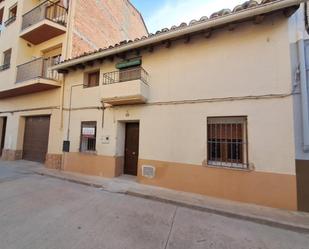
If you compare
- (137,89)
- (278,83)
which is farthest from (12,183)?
(278,83)

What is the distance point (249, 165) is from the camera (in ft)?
15.7

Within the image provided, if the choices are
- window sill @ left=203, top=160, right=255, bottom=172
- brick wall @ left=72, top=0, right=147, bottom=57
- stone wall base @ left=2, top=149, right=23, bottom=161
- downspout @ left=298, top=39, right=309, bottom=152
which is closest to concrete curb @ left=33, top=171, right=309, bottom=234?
window sill @ left=203, top=160, right=255, bottom=172

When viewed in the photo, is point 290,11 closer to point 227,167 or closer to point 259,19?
point 259,19

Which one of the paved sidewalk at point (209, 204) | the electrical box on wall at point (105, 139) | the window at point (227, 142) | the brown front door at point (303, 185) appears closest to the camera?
the paved sidewalk at point (209, 204)

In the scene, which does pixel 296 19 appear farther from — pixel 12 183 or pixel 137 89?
pixel 12 183

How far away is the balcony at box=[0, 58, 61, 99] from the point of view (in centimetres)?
848

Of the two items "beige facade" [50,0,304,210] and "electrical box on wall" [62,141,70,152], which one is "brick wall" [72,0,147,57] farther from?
"electrical box on wall" [62,141,70,152]

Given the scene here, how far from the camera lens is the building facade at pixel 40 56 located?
344 inches

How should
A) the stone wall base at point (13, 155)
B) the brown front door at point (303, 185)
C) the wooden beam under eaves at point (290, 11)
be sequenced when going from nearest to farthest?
the brown front door at point (303, 185) → the wooden beam under eaves at point (290, 11) → the stone wall base at point (13, 155)

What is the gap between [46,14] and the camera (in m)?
9.37

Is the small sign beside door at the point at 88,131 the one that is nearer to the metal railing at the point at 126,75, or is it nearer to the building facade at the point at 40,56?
the building facade at the point at 40,56

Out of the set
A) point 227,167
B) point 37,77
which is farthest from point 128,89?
point 37,77

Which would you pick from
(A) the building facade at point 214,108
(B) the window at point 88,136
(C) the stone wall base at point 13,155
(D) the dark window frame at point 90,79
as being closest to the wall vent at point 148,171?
(A) the building facade at point 214,108

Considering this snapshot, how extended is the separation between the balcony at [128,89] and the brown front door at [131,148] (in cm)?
119
